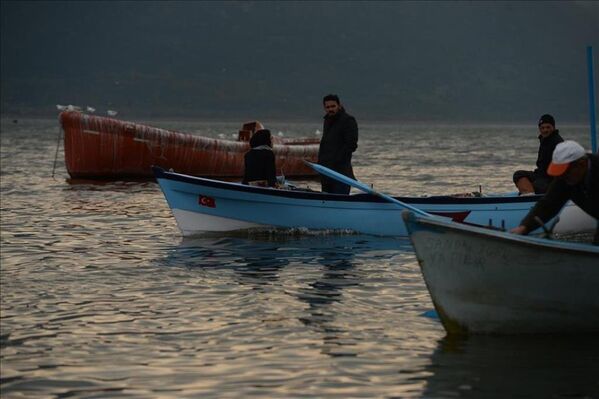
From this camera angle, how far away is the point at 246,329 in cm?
1187

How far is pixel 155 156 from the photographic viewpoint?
3672 cm

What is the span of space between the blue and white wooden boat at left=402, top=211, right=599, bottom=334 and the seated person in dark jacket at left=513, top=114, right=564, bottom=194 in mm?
6166

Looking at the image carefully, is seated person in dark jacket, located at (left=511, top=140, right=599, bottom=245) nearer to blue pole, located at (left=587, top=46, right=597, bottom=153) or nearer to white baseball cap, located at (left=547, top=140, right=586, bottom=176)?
white baseball cap, located at (left=547, top=140, right=586, bottom=176)

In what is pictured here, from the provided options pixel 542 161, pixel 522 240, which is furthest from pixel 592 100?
pixel 522 240

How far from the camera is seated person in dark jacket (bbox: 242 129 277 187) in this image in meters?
18.6

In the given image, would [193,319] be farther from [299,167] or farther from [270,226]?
[299,167]

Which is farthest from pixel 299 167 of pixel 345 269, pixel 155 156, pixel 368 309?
pixel 368 309

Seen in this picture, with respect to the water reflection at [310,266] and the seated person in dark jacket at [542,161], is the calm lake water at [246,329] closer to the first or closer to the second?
the water reflection at [310,266]

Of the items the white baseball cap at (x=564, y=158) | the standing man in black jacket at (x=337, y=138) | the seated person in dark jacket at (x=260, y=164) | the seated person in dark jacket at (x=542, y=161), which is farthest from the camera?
the seated person in dark jacket at (x=260, y=164)

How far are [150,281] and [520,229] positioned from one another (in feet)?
17.8

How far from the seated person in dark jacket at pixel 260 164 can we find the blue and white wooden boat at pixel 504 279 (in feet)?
25.3

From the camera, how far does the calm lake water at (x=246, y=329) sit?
9852 mm

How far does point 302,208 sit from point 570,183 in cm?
808

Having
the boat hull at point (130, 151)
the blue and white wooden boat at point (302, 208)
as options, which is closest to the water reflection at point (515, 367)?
the blue and white wooden boat at point (302, 208)
